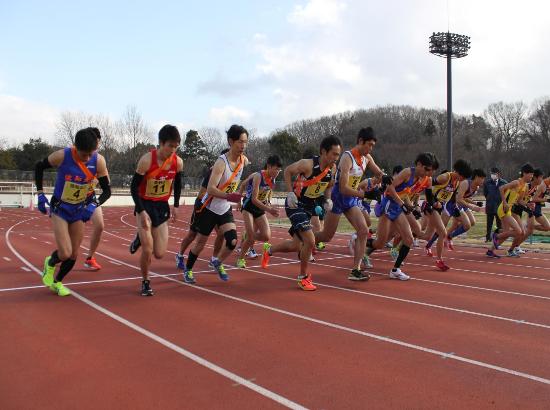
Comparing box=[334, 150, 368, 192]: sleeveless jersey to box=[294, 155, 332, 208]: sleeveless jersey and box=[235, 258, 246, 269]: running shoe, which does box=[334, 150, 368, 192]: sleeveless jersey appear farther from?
box=[235, 258, 246, 269]: running shoe

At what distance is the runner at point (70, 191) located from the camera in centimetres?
606

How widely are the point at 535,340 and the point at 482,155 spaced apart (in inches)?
3029

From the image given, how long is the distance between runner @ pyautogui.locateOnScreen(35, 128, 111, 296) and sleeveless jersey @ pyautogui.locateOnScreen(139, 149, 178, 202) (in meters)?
0.63

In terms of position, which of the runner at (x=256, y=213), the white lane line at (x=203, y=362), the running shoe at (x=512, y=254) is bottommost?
the running shoe at (x=512, y=254)

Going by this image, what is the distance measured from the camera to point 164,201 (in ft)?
21.6

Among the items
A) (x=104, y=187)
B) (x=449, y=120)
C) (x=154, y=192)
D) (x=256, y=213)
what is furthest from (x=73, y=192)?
(x=449, y=120)

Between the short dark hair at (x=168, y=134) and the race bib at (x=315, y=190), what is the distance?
2.04 meters

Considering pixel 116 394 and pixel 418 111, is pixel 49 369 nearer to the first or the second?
pixel 116 394

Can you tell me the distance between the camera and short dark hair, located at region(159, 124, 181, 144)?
20.5ft

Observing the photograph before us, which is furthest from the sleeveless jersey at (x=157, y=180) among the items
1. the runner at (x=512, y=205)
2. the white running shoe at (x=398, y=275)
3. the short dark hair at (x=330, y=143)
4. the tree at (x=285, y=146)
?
the tree at (x=285, y=146)

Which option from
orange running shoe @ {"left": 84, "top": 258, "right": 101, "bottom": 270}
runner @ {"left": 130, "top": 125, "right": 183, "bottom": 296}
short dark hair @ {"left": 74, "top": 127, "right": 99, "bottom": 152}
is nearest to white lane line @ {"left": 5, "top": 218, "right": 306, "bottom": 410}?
runner @ {"left": 130, "top": 125, "right": 183, "bottom": 296}

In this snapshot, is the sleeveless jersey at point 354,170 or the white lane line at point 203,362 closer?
the white lane line at point 203,362

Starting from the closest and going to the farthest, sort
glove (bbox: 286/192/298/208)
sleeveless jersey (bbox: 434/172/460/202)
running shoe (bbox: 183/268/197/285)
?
glove (bbox: 286/192/298/208) → running shoe (bbox: 183/268/197/285) → sleeveless jersey (bbox: 434/172/460/202)

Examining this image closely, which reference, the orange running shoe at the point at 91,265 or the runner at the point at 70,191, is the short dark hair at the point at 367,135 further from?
the orange running shoe at the point at 91,265
